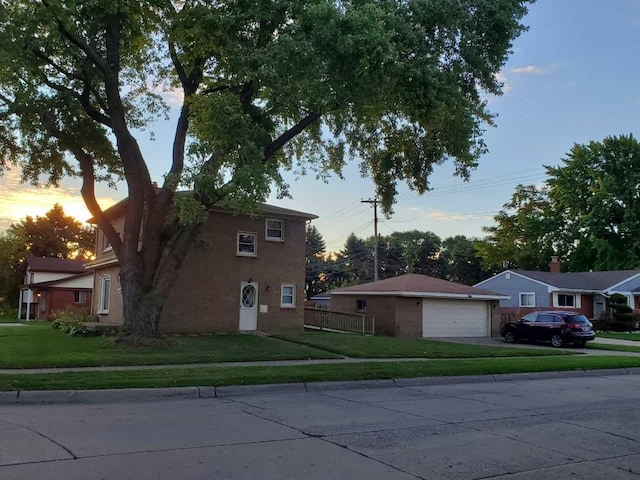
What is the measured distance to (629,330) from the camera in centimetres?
4100

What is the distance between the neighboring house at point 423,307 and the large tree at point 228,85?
9222mm


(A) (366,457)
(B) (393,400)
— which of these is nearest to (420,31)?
(B) (393,400)

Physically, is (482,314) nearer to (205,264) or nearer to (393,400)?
(205,264)

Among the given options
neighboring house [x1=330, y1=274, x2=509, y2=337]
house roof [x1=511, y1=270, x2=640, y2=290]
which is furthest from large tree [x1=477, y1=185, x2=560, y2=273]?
neighboring house [x1=330, y1=274, x2=509, y2=337]

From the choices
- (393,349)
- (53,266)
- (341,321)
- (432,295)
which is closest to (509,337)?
(432,295)

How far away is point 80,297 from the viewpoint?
157 ft

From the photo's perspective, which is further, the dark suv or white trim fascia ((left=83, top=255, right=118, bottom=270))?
the dark suv

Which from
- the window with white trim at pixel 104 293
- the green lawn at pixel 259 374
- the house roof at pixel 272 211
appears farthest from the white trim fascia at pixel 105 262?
the green lawn at pixel 259 374

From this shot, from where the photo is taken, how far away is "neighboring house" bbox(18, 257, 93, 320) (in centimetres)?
4700

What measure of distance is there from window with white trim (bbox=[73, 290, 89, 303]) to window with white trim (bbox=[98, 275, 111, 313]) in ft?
69.6

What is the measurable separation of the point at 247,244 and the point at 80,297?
2745 cm

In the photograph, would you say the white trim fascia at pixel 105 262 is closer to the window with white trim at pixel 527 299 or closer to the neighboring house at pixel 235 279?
the neighboring house at pixel 235 279

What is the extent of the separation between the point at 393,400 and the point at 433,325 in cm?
2057

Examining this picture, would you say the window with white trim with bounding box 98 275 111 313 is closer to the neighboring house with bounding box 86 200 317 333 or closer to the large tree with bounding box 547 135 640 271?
the neighboring house with bounding box 86 200 317 333
